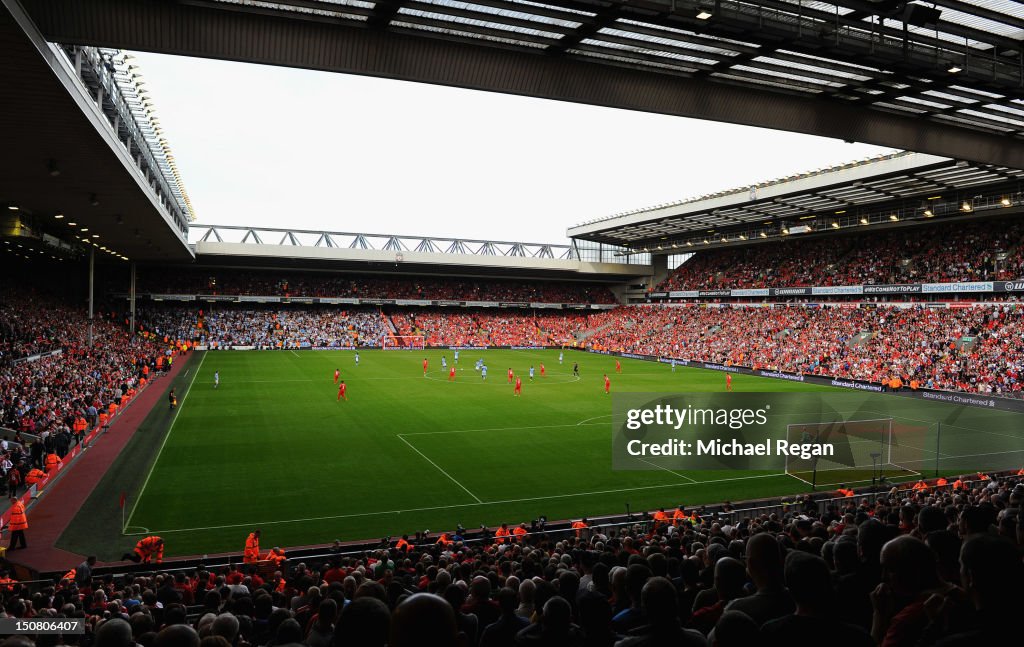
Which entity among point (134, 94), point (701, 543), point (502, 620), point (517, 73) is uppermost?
point (134, 94)

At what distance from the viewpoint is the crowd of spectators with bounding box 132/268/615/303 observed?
72625 millimetres

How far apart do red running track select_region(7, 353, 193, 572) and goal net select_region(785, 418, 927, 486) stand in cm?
2039

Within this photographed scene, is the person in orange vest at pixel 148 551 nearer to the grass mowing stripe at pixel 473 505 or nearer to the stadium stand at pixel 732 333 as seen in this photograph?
the grass mowing stripe at pixel 473 505

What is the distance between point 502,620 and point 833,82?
13.8 metres

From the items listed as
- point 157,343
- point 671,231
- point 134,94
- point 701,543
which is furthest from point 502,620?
point 671,231

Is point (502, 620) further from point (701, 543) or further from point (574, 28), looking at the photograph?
point (574, 28)

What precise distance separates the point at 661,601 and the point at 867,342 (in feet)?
173

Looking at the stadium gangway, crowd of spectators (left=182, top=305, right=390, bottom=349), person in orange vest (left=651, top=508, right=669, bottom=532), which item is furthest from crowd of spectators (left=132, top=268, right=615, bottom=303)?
person in orange vest (left=651, top=508, right=669, bottom=532)

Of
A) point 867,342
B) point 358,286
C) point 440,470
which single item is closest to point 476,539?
point 440,470

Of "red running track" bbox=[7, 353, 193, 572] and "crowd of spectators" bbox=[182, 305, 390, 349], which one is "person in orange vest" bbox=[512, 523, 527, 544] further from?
"crowd of spectators" bbox=[182, 305, 390, 349]

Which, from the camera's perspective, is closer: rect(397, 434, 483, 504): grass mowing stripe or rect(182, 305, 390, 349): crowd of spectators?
rect(397, 434, 483, 504): grass mowing stripe

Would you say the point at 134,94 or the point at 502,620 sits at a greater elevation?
the point at 134,94

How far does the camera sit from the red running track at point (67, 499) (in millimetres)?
13188

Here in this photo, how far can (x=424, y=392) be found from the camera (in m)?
37.2
